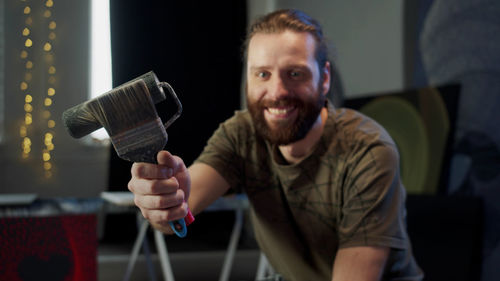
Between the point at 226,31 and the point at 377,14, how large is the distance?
1.26 meters

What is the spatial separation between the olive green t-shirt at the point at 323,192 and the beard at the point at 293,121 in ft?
0.19

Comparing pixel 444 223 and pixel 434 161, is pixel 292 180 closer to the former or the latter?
pixel 444 223

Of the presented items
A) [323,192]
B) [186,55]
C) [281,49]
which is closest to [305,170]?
[323,192]

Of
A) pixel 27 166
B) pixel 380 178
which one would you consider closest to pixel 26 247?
pixel 380 178

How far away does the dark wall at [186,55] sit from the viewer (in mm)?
3707

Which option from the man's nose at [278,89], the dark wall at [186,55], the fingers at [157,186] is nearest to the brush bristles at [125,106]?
the fingers at [157,186]

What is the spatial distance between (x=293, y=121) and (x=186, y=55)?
2760 millimetres

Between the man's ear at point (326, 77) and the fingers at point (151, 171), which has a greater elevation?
the man's ear at point (326, 77)

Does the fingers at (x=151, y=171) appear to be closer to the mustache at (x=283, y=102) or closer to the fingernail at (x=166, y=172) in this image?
the fingernail at (x=166, y=172)

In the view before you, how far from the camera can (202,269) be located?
3332 mm

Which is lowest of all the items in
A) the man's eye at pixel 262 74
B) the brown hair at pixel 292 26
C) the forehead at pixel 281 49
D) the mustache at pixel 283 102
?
the mustache at pixel 283 102

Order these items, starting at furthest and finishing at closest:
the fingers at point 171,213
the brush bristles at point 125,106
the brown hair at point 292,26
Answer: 1. the brown hair at point 292,26
2. the fingers at point 171,213
3. the brush bristles at point 125,106

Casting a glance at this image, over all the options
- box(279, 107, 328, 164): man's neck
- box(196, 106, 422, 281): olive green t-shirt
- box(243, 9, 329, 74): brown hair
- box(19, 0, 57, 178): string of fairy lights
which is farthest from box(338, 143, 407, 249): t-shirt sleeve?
box(19, 0, 57, 178): string of fairy lights

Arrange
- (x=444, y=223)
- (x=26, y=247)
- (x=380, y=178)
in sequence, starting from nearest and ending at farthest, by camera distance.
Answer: (x=26, y=247), (x=380, y=178), (x=444, y=223)
